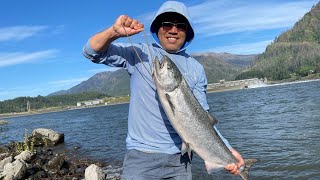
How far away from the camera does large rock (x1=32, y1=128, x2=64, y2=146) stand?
37688 mm

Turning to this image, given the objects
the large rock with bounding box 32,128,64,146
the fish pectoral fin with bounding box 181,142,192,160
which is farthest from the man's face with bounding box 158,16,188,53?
the large rock with bounding box 32,128,64,146

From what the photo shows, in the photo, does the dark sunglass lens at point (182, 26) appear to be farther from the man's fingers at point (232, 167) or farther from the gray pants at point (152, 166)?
the man's fingers at point (232, 167)

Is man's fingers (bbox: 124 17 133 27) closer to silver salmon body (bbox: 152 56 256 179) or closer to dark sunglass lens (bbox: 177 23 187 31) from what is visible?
silver salmon body (bbox: 152 56 256 179)

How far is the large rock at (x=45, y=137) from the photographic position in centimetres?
3769

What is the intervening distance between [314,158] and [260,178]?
459 cm

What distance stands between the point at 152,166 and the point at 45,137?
35623mm

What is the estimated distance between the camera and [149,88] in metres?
5.36

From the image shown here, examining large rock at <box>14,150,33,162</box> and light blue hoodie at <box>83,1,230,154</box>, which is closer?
light blue hoodie at <box>83,1,230,154</box>

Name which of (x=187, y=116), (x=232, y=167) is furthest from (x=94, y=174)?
(x=187, y=116)

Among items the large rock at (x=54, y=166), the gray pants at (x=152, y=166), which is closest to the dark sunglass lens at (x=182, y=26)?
the gray pants at (x=152, y=166)

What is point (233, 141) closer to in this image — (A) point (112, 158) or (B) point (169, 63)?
(A) point (112, 158)

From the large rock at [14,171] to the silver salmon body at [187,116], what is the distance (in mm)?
12968

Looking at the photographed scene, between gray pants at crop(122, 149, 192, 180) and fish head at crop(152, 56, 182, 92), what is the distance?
104cm

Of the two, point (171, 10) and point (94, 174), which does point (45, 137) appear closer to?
point (94, 174)
